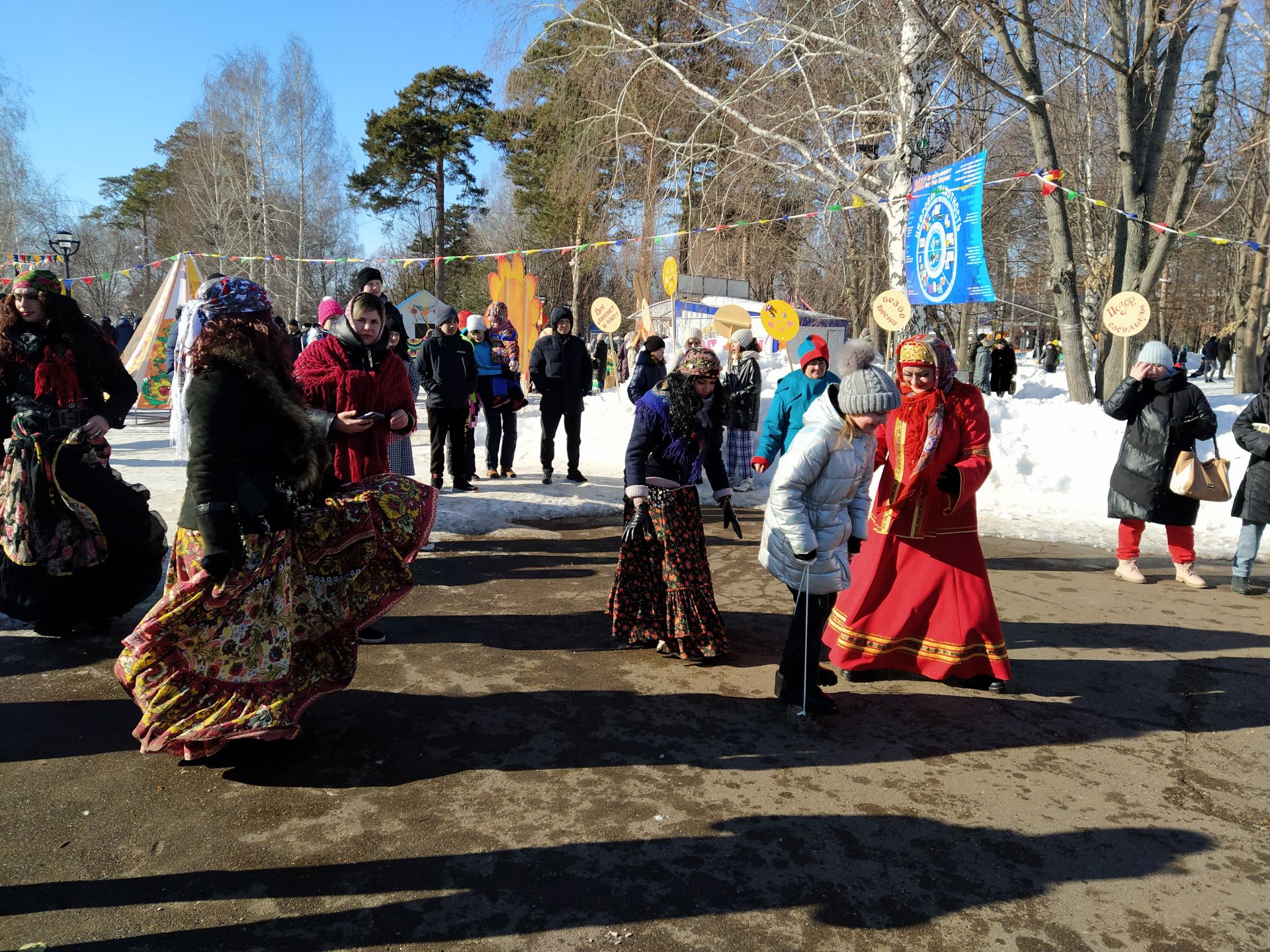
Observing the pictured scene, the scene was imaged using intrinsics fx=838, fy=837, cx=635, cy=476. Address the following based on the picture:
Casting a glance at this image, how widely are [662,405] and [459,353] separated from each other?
4284 mm

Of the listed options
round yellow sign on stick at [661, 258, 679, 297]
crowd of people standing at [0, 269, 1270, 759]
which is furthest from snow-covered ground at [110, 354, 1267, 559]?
round yellow sign on stick at [661, 258, 679, 297]

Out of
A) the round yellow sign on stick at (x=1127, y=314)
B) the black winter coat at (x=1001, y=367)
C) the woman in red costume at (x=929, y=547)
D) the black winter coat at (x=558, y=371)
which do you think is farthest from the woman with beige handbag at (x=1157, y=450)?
the black winter coat at (x=1001, y=367)

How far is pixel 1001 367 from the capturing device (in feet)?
70.8

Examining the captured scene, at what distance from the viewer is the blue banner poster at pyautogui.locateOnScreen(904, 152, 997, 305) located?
29.6ft

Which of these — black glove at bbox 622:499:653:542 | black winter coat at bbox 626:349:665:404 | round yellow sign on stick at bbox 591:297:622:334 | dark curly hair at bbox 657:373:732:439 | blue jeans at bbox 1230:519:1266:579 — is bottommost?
blue jeans at bbox 1230:519:1266:579

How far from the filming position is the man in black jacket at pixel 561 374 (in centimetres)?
984

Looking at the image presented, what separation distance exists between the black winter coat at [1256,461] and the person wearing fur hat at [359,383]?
236 inches

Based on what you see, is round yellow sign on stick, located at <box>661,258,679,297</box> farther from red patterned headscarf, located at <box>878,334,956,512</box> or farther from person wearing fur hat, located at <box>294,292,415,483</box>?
red patterned headscarf, located at <box>878,334,956,512</box>

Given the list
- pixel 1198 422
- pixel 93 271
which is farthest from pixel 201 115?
pixel 1198 422

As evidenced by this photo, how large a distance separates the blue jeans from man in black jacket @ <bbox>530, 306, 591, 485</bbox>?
6.49m

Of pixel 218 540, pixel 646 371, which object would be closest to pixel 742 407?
pixel 646 371

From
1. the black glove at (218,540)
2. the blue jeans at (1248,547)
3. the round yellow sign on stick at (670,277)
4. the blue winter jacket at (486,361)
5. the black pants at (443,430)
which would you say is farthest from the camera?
the round yellow sign on stick at (670,277)

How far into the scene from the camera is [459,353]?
27.6 feet

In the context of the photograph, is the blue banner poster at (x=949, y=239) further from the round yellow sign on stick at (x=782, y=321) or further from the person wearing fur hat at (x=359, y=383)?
the person wearing fur hat at (x=359, y=383)
